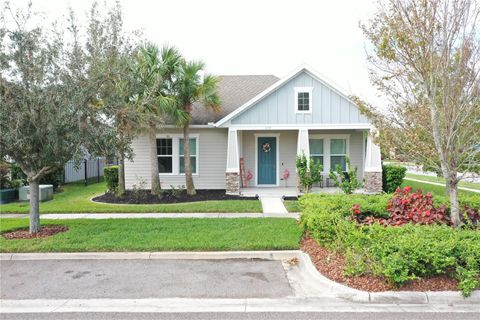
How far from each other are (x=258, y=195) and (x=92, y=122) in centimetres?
729

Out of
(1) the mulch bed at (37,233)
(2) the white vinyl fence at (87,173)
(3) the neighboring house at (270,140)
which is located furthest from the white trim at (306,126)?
(2) the white vinyl fence at (87,173)

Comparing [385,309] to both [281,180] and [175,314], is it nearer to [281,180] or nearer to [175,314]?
[175,314]

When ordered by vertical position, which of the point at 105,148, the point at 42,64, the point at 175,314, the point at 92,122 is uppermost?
the point at 42,64

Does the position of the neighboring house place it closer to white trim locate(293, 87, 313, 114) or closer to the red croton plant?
white trim locate(293, 87, 313, 114)

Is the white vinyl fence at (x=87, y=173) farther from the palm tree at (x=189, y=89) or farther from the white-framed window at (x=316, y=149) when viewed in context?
the white-framed window at (x=316, y=149)

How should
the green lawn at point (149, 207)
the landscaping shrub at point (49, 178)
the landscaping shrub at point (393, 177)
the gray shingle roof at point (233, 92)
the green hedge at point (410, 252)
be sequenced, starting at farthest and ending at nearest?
the gray shingle roof at point (233, 92), the landscaping shrub at point (393, 177), the landscaping shrub at point (49, 178), the green lawn at point (149, 207), the green hedge at point (410, 252)

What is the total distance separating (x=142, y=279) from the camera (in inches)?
221

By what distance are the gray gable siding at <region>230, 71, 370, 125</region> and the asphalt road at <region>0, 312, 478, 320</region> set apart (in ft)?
34.3

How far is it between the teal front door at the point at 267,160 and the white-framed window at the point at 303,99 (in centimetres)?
221

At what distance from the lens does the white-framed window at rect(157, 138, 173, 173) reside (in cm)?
1553

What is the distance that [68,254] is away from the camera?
22.1 feet

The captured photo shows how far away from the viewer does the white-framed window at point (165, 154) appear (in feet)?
51.0

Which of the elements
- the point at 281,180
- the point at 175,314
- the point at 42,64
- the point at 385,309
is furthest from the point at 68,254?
the point at 281,180

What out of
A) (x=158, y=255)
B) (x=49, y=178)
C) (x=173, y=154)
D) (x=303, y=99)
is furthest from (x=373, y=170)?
(x=49, y=178)
